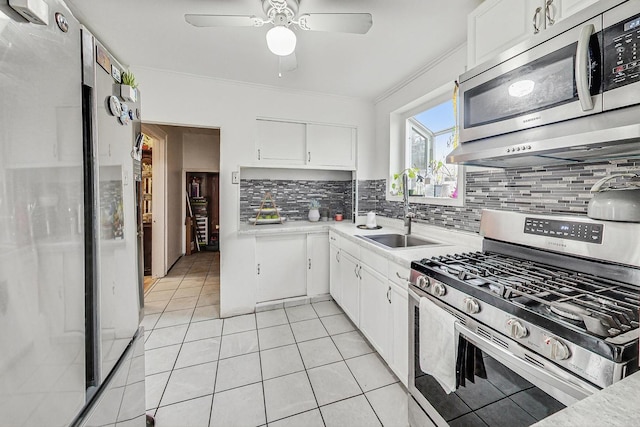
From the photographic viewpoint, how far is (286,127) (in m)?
2.94

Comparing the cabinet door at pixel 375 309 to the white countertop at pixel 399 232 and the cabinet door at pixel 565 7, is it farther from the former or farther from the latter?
the cabinet door at pixel 565 7

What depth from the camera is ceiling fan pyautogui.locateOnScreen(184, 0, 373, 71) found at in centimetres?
145

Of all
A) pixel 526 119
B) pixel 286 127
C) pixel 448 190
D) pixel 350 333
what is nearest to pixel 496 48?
pixel 526 119

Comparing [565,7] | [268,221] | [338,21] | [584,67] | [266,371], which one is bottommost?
[266,371]

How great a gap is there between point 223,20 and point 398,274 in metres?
1.83

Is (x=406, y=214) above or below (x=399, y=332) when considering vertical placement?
above

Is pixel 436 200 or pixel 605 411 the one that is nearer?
pixel 605 411

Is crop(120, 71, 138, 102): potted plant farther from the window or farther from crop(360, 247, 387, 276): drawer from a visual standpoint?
the window

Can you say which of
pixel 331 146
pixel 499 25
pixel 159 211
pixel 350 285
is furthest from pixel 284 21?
pixel 159 211

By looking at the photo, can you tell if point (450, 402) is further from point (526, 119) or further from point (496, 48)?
point (496, 48)

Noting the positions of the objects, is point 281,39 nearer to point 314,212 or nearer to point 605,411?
point 605,411

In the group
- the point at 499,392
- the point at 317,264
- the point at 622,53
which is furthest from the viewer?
the point at 317,264

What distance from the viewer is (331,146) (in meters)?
3.12

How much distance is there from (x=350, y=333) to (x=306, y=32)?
2.46 metres
